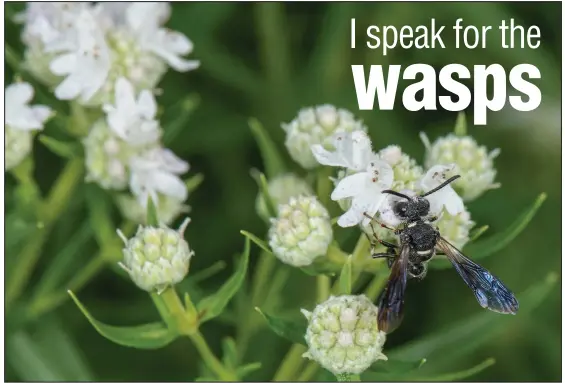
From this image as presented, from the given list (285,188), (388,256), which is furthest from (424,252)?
(285,188)

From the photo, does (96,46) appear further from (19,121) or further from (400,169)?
(400,169)

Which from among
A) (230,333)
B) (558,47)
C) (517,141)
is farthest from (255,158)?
(558,47)

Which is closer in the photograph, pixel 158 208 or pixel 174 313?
pixel 174 313

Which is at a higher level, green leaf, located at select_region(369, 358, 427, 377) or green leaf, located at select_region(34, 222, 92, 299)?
green leaf, located at select_region(34, 222, 92, 299)

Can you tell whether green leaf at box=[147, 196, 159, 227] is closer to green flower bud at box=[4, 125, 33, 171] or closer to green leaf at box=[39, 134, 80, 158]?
green leaf at box=[39, 134, 80, 158]

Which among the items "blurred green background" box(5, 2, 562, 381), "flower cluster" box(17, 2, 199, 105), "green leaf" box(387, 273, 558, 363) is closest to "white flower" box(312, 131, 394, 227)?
"green leaf" box(387, 273, 558, 363)

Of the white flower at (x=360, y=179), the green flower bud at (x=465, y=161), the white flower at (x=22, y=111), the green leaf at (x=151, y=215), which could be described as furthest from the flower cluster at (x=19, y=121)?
the green flower bud at (x=465, y=161)

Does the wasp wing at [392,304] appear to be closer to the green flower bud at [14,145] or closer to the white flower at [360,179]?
the white flower at [360,179]
